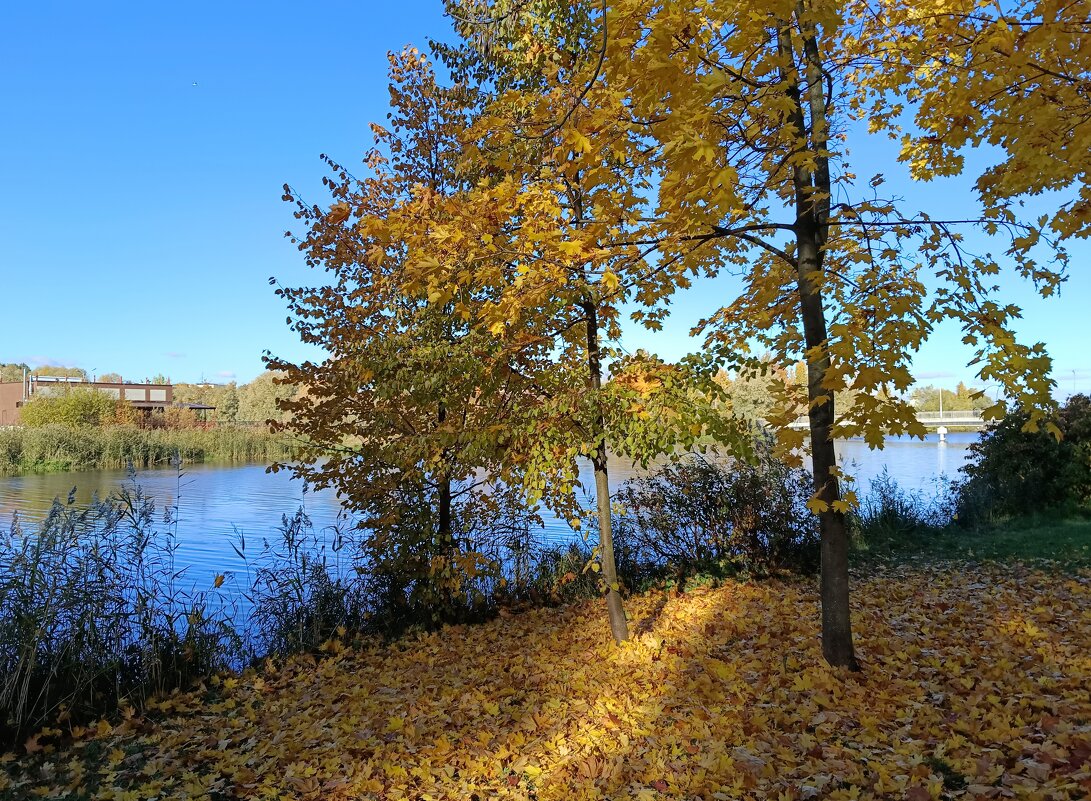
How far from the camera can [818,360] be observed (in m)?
3.87

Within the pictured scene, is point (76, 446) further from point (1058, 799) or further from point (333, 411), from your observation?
point (1058, 799)

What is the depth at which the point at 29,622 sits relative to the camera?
4543 mm

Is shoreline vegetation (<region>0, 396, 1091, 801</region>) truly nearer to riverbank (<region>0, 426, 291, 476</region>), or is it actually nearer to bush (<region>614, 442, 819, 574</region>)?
bush (<region>614, 442, 819, 574</region>)

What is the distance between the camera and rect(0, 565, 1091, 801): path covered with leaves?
304 centimetres

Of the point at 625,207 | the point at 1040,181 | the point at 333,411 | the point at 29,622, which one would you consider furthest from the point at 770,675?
the point at 29,622

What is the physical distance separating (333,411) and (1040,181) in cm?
614

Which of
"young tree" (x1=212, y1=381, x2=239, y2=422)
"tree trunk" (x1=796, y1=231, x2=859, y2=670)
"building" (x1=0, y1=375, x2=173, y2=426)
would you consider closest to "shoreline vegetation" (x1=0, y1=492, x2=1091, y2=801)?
"tree trunk" (x1=796, y1=231, x2=859, y2=670)

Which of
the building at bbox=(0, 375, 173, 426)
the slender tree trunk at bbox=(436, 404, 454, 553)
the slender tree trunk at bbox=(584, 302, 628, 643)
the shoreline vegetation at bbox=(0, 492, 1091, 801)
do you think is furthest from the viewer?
the building at bbox=(0, 375, 173, 426)

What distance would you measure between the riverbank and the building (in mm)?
17081

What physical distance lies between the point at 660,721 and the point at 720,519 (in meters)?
4.44

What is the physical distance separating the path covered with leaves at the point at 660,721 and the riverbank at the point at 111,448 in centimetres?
1575

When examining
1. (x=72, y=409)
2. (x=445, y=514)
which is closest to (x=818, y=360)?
(x=445, y=514)

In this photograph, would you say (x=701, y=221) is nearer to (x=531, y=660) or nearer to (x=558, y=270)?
(x=558, y=270)

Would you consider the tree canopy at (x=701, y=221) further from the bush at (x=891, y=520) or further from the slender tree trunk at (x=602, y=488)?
the bush at (x=891, y=520)
